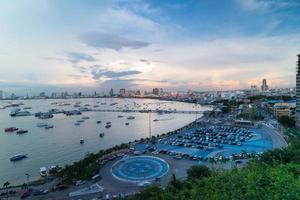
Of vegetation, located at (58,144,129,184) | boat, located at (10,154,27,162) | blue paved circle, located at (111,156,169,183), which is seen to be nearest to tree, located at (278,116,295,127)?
blue paved circle, located at (111,156,169,183)

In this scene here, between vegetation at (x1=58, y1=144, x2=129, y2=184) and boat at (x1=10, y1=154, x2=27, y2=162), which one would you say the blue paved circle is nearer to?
vegetation at (x1=58, y1=144, x2=129, y2=184)

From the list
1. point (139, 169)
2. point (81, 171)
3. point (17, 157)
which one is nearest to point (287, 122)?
point (139, 169)

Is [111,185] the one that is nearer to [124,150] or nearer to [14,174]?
[124,150]

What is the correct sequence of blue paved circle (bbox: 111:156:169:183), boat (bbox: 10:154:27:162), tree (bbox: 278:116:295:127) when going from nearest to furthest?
blue paved circle (bbox: 111:156:169:183), boat (bbox: 10:154:27:162), tree (bbox: 278:116:295:127)

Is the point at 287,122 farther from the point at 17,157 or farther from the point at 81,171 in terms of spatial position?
the point at 17,157

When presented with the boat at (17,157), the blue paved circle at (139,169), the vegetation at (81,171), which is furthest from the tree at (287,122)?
the boat at (17,157)

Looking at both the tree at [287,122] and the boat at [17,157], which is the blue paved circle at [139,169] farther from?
the tree at [287,122]

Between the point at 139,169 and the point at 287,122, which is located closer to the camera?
the point at 139,169

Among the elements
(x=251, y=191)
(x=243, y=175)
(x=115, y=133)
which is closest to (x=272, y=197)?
(x=251, y=191)
